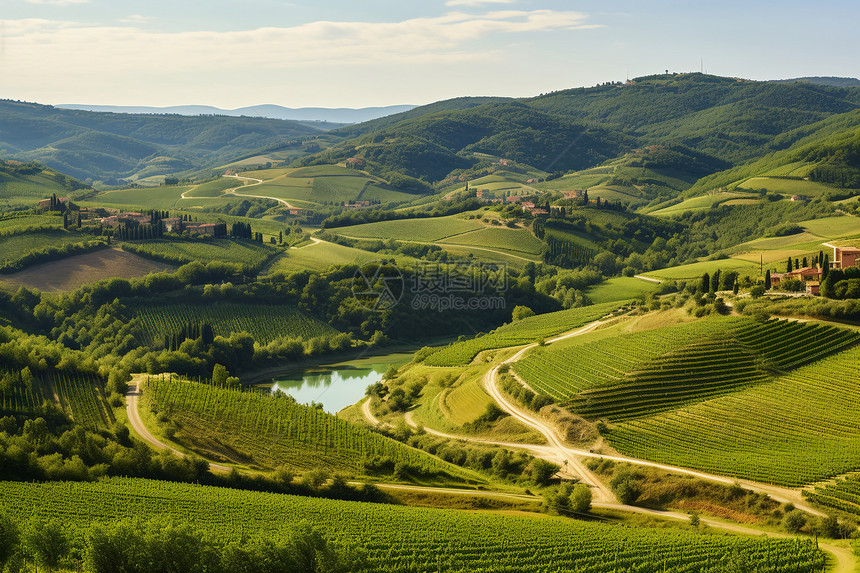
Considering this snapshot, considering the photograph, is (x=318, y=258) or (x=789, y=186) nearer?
(x=318, y=258)

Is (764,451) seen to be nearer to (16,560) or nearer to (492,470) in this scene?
(492,470)

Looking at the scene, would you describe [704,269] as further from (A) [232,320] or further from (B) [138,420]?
(B) [138,420]

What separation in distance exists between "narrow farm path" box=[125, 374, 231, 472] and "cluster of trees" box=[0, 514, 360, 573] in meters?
18.1

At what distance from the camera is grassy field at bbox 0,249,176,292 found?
344ft

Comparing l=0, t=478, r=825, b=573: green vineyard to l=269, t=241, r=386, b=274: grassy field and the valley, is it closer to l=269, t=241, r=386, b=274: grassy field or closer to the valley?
the valley

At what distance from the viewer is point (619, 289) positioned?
115 meters

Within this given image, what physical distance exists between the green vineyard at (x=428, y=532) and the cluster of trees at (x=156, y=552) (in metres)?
2.29

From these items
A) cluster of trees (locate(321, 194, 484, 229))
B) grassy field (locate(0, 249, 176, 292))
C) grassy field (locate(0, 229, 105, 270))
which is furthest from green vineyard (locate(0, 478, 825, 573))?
cluster of trees (locate(321, 194, 484, 229))

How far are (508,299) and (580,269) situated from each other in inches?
833

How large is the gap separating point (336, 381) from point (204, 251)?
46141mm

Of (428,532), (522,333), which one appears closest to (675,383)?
(428,532)

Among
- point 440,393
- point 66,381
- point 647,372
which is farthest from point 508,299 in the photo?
point 66,381

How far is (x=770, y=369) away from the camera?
55156mm

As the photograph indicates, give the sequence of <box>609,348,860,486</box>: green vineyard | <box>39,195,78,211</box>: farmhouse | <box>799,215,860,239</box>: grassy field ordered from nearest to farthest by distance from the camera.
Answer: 1. <box>609,348,860,486</box>: green vineyard
2. <box>799,215,860,239</box>: grassy field
3. <box>39,195,78,211</box>: farmhouse
